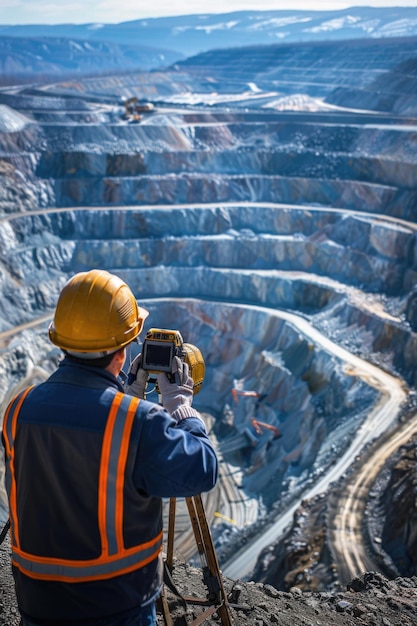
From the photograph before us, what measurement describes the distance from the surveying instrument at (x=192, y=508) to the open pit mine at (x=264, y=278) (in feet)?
41.3

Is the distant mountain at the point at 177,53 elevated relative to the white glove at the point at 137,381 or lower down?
elevated

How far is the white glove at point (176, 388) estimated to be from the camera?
4562mm

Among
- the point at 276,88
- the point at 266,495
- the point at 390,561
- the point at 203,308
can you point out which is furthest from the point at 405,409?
the point at 276,88

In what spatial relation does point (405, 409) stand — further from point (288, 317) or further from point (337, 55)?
point (337, 55)

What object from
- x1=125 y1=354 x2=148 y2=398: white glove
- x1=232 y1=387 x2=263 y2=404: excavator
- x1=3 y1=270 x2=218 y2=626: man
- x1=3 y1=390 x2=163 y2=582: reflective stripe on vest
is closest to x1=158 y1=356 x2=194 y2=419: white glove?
x1=125 y1=354 x2=148 y2=398: white glove

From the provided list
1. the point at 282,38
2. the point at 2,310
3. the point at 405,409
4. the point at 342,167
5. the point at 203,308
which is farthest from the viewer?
the point at 282,38

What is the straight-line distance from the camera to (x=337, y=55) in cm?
9988

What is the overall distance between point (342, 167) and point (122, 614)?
52668 mm

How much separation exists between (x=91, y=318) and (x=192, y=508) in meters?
2.10

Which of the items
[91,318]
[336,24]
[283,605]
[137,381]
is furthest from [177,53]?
[91,318]

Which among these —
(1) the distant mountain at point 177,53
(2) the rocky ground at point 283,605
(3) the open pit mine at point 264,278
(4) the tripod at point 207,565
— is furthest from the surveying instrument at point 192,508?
(1) the distant mountain at point 177,53

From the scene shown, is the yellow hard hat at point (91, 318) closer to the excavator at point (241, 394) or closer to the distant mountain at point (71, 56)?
the excavator at point (241, 394)

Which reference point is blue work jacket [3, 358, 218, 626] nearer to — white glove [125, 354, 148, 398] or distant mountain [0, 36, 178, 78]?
white glove [125, 354, 148, 398]

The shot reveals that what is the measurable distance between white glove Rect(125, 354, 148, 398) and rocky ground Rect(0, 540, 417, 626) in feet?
10.8
